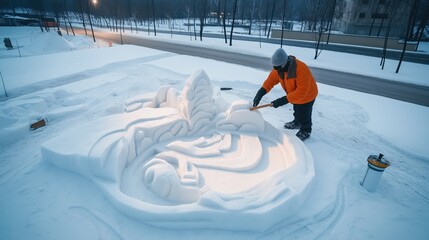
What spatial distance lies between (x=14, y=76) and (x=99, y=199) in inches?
302

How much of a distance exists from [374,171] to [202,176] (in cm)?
223

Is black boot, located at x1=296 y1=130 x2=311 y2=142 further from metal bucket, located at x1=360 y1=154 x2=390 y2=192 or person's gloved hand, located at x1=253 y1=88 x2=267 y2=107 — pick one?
metal bucket, located at x1=360 y1=154 x2=390 y2=192

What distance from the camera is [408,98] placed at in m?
7.41

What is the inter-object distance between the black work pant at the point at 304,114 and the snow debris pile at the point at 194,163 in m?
0.71

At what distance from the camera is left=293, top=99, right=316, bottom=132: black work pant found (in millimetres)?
4164

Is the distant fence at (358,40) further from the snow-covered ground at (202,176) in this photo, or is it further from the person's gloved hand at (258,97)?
the person's gloved hand at (258,97)

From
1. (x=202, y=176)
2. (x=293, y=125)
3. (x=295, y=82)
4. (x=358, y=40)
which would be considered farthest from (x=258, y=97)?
(x=358, y=40)

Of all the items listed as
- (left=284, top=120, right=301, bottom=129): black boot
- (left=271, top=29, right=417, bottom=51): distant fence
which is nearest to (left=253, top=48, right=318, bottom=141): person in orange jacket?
(left=284, top=120, right=301, bottom=129): black boot

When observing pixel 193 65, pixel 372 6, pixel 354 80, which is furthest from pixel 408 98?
pixel 372 6

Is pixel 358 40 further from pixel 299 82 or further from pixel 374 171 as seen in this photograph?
pixel 374 171

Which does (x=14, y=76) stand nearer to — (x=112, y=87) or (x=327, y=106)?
(x=112, y=87)

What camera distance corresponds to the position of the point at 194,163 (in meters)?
3.13

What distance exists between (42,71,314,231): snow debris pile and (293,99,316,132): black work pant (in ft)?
2.34

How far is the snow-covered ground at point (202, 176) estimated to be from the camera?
237 cm
